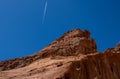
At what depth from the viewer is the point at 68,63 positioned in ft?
96.6

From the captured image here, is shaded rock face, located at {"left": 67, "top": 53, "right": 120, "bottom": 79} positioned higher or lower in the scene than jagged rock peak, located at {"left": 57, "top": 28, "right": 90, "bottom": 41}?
lower

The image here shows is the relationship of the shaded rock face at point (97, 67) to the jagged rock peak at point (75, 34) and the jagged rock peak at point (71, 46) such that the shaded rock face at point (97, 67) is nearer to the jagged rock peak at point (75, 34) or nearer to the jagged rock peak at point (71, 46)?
the jagged rock peak at point (71, 46)

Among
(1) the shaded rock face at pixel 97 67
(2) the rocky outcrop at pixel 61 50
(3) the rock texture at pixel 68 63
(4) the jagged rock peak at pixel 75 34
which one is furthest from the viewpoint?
(4) the jagged rock peak at pixel 75 34

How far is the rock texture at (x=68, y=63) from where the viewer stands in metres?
28.5

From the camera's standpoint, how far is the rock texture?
28.5 m

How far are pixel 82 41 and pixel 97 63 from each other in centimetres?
738

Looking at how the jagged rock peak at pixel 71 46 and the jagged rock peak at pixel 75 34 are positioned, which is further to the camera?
the jagged rock peak at pixel 75 34

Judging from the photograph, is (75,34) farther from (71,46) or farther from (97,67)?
(97,67)

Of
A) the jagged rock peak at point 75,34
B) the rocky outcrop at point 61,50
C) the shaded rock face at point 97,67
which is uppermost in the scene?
the jagged rock peak at point 75,34

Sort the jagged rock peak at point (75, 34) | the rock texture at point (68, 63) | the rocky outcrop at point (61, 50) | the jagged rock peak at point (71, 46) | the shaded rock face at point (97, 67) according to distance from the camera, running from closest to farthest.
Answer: the rock texture at point (68, 63), the shaded rock face at point (97, 67), the rocky outcrop at point (61, 50), the jagged rock peak at point (71, 46), the jagged rock peak at point (75, 34)

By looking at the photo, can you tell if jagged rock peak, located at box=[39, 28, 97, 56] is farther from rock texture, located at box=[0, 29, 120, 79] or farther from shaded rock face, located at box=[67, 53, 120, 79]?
shaded rock face, located at box=[67, 53, 120, 79]

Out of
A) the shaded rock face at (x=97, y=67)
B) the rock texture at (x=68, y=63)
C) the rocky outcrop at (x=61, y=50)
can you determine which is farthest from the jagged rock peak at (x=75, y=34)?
the shaded rock face at (x=97, y=67)

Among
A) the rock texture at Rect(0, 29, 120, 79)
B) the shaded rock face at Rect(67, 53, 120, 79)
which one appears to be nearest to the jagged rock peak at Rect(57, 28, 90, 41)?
the rock texture at Rect(0, 29, 120, 79)

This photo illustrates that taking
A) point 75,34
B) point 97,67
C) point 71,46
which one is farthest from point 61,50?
point 97,67
